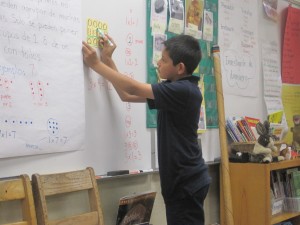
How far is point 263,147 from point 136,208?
0.81 metres

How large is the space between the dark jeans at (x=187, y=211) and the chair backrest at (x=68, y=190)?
0.29 m

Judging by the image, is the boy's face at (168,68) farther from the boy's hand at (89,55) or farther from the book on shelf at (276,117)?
the book on shelf at (276,117)

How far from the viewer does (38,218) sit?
54.0 inches

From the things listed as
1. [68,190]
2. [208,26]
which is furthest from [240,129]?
[68,190]

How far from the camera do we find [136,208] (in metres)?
1.74

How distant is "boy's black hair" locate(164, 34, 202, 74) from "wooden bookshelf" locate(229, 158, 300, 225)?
819 mm

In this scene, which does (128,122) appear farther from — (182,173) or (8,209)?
(8,209)

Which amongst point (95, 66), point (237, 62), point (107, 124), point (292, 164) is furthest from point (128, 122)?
point (292, 164)

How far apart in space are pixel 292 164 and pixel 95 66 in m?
1.42

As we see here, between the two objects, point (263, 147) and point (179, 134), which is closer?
point (179, 134)

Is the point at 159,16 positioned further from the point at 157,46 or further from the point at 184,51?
the point at 184,51

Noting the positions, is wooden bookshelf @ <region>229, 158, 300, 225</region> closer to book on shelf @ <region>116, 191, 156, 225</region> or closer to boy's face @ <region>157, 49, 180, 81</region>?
book on shelf @ <region>116, 191, 156, 225</region>

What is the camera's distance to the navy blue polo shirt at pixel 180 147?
1.52 m

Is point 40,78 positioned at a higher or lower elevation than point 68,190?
higher
